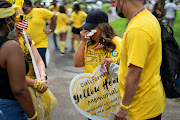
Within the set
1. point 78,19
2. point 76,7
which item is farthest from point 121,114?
point 76,7

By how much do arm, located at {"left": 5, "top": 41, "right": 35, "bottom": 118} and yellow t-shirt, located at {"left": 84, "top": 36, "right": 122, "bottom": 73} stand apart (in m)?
1.14

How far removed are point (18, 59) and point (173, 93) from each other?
1330 millimetres

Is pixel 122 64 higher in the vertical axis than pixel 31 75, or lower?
higher

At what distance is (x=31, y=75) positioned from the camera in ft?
9.36

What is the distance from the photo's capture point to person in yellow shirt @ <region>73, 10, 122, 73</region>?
9.70 ft

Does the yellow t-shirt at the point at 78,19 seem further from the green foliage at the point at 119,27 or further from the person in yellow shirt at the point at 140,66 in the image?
the person in yellow shirt at the point at 140,66

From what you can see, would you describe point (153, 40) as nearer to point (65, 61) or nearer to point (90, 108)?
point (90, 108)

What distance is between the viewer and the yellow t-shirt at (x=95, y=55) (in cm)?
295

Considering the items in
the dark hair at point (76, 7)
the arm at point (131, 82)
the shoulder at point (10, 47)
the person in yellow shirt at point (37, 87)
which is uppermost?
the shoulder at point (10, 47)

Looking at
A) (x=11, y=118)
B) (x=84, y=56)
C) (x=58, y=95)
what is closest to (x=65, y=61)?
(x=58, y=95)

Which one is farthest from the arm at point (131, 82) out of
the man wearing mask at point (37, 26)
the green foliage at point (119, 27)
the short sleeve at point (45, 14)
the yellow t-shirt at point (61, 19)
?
the green foliage at point (119, 27)

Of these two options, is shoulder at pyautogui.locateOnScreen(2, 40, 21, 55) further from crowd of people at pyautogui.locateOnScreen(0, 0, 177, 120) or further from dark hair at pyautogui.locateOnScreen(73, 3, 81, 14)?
dark hair at pyautogui.locateOnScreen(73, 3, 81, 14)

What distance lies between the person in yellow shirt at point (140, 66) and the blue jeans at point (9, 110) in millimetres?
820

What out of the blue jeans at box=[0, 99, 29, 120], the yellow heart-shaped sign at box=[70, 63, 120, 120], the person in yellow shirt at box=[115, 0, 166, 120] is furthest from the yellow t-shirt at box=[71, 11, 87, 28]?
the blue jeans at box=[0, 99, 29, 120]
